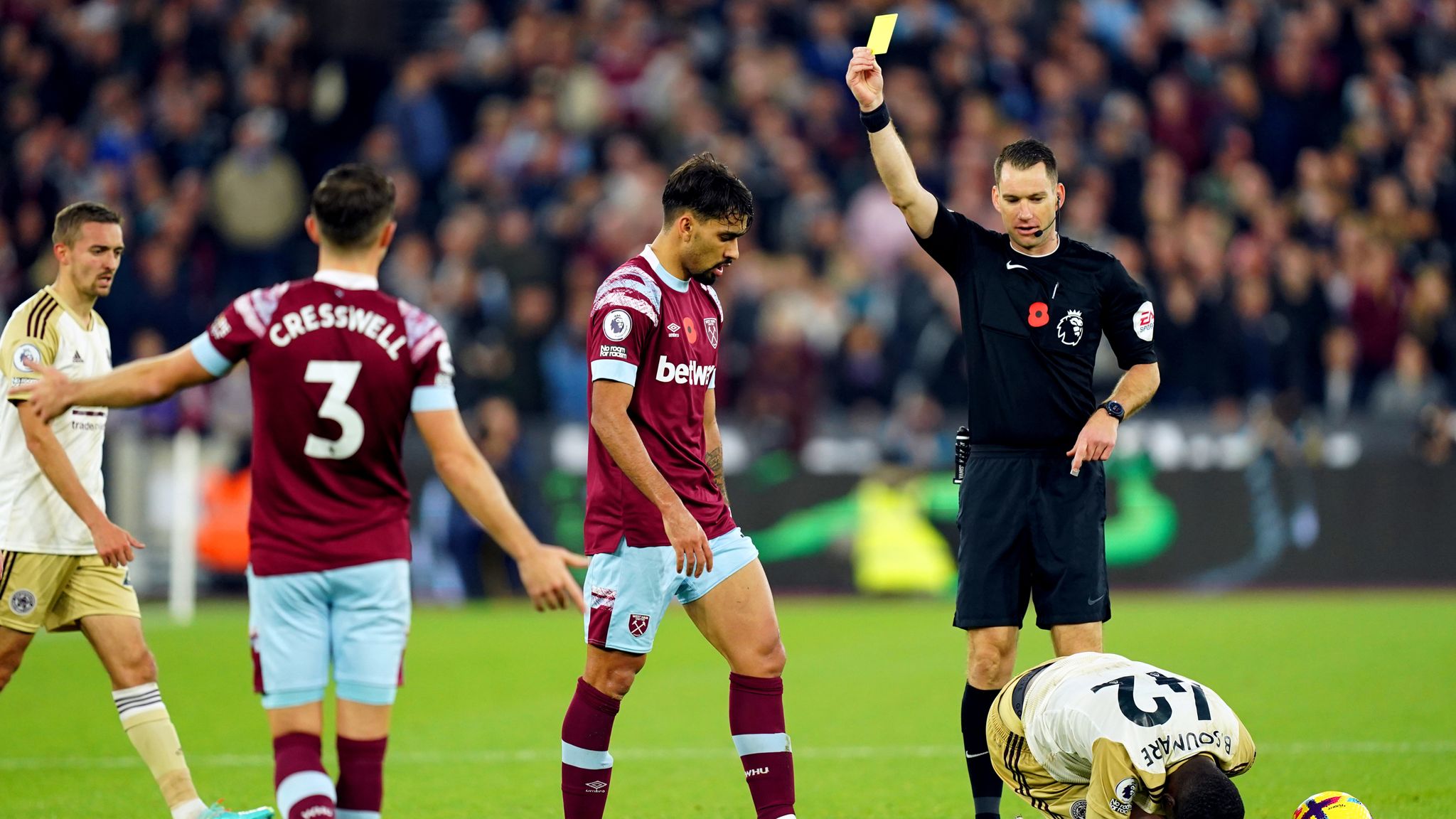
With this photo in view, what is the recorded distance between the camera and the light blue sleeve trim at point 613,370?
6102mm

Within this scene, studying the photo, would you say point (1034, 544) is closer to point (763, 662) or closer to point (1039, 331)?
point (1039, 331)

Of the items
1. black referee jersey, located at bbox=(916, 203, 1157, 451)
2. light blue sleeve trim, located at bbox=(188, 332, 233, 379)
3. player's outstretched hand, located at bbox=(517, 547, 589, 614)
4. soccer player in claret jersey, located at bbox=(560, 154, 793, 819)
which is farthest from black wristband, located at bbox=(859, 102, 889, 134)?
light blue sleeve trim, located at bbox=(188, 332, 233, 379)

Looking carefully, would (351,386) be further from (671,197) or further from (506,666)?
(506,666)

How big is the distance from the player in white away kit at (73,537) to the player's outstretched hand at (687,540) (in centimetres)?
232

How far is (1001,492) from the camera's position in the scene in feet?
→ 22.2

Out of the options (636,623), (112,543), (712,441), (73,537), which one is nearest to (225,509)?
(73,537)

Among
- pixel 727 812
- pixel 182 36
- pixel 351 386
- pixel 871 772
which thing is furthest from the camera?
pixel 182 36

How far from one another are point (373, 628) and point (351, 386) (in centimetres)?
75

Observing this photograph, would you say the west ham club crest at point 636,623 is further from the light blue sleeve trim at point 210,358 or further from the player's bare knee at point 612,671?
the light blue sleeve trim at point 210,358

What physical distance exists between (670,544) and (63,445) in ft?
8.24

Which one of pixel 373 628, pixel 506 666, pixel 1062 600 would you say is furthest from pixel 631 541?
pixel 506 666

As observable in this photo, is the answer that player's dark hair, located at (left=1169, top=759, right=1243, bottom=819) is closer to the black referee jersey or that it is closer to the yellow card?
the black referee jersey

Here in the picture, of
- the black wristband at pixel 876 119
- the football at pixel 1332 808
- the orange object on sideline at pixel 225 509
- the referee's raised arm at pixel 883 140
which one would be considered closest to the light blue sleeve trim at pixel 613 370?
the referee's raised arm at pixel 883 140

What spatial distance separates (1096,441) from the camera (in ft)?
21.4
